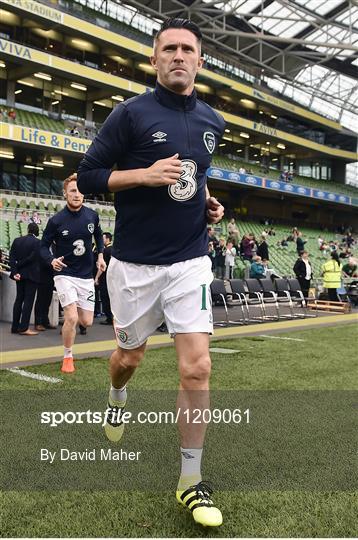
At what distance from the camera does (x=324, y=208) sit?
57906 mm

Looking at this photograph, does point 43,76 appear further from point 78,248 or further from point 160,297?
point 160,297

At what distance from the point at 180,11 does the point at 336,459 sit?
136ft

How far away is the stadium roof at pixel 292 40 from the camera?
126 feet

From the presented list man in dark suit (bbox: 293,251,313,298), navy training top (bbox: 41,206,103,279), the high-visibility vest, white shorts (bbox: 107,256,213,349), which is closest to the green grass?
white shorts (bbox: 107,256,213,349)

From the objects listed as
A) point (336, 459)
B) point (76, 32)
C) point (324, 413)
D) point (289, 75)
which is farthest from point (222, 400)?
point (289, 75)

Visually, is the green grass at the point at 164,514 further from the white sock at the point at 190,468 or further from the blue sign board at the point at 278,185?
the blue sign board at the point at 278,185

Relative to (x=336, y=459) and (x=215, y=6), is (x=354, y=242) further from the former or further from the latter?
(x=336, y=459)

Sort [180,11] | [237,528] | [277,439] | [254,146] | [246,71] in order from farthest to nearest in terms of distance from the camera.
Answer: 1. [254,146]
2. [246,71]
3. [180,11]
4. [277,439]
5. [237,528]

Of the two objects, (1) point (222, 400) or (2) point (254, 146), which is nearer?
(1) point (222, 400)

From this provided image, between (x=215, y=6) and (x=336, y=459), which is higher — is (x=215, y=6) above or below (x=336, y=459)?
above

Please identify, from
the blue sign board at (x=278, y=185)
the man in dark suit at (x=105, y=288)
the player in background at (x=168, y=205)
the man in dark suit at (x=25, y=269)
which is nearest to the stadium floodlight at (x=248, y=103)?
the blue sign board at (x=278, y=185)

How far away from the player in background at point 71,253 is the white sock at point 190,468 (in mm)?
3365

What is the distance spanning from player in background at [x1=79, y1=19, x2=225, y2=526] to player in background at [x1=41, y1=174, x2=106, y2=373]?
2846mm

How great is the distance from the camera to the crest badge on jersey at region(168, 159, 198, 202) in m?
2.87
